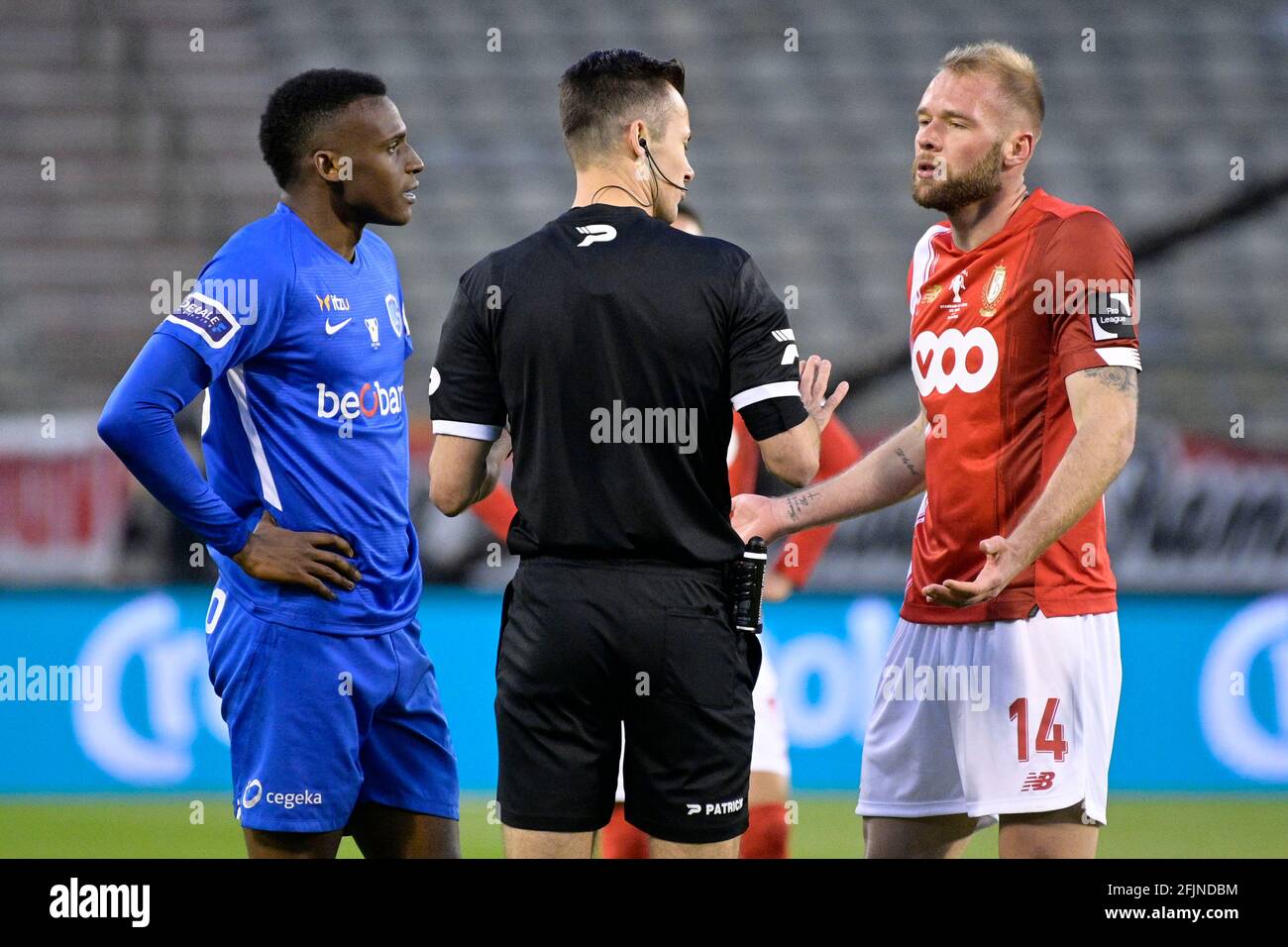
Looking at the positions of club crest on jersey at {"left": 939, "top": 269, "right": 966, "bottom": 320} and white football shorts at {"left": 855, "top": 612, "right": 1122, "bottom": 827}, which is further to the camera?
club crest on jersey at {"left": 939, "top": 269, "right": 966, "bottom": 320}

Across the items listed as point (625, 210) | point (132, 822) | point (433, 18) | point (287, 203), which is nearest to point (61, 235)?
point (433, 18)

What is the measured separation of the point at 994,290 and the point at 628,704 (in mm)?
1124

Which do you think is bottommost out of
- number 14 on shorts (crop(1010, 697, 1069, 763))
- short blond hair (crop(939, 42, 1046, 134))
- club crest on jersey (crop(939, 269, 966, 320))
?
number 14 on shorts (crop(1010, 697, 1069, 763))

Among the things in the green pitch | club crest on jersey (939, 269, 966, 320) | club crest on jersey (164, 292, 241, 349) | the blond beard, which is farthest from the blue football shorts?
the green pitch

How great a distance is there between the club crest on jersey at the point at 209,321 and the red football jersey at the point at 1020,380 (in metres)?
1.39

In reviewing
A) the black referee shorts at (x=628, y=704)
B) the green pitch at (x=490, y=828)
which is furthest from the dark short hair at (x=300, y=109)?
the green pitch at (x=490, y=828)

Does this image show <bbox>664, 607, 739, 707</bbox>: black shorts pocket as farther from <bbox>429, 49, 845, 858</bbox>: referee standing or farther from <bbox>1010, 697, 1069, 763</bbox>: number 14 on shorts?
<bbox>1010, 697, 1069, 763</bbox>: number 14 on shorts

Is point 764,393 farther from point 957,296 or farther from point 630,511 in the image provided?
point 957,296

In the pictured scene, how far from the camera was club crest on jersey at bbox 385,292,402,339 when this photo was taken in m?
3.19

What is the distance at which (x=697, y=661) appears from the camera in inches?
105

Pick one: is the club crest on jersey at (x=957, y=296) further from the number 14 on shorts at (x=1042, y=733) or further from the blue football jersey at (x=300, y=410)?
→ the blue football jersey at (x=300, y=410)

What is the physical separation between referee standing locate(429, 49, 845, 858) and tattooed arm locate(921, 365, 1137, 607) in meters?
0.37

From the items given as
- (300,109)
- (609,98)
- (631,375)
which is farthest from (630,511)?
(300,109)
